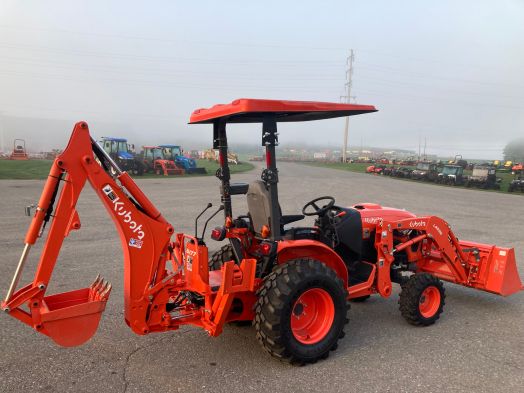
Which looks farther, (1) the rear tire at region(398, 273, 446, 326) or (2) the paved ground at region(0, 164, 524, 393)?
(1) the rear tire at region(398, 273, 446, 326)

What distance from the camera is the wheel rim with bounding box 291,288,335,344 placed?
3814 mm

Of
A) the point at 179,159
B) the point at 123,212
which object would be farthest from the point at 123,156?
the point at 123,212

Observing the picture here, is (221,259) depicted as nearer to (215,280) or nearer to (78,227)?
(215,280)

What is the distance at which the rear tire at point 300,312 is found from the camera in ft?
11.5

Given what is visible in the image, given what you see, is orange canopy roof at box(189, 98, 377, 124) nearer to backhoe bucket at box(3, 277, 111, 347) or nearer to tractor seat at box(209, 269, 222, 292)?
tractor seat at box(209, 269, 222, 292)

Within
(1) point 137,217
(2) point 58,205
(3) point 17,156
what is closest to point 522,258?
(1) point 137,217

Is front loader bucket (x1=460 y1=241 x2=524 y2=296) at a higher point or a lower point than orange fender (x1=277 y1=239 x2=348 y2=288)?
lower

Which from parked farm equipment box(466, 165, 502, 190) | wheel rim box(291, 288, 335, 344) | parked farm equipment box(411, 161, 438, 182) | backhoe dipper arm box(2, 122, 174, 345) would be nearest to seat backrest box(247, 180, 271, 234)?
wheel rim box(291, 288, 335, 344)

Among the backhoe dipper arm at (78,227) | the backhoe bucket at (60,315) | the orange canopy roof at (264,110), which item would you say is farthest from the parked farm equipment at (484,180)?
the backhoe bucket at (60,315)

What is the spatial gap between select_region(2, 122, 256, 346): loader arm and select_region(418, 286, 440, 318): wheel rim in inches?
87.1

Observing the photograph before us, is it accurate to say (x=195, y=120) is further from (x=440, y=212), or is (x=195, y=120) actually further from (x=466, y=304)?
(x=440, y=212)

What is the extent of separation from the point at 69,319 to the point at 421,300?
351 cm

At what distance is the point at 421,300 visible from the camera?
4.66 meters

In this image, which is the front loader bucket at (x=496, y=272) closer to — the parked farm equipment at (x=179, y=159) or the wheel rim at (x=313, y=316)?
the wheel rim at (x=313, y=316)
